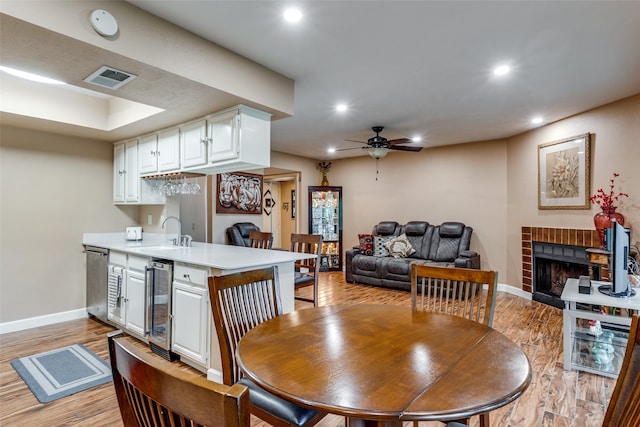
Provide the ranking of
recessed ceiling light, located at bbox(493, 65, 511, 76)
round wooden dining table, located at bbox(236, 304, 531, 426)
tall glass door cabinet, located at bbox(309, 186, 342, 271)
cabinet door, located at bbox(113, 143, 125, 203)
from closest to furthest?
round wooden dining table, located at bbox(236, 304, 531, 426)
recessed ceiling light, located at bbox(493, 65, 511, 76)
cabinet door, located at bbox(113, 143, 125, 203)
tall glass door cabinet, located at bbox(309, 186, 342, 271)

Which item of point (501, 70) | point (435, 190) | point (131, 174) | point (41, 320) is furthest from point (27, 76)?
point (435, 190)

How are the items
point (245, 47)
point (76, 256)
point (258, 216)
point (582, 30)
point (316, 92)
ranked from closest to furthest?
point (582, 30)
point (245, 47)
point (316, 92)
point (76, 256)
point (258, 216)

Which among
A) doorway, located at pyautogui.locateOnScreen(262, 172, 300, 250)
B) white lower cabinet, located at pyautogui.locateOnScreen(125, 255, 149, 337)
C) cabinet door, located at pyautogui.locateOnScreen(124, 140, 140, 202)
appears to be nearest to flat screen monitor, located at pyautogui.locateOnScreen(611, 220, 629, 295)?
white lower cabinet, located at pyautogui.locateOnScreen(125, 255, 149, 337)

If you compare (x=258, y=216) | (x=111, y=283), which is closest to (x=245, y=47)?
(x=111, y=283)

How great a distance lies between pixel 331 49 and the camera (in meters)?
2.56

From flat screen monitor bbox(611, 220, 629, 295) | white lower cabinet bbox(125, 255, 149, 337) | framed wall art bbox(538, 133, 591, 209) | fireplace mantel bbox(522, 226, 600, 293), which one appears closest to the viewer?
flat screen monitor bbox(611, 220, 629, 295)

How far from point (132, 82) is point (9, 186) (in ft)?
7.89

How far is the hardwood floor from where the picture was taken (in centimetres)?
208

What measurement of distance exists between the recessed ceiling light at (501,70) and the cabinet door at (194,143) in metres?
2.66

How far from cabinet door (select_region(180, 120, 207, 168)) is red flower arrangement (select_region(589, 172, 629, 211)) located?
429cm

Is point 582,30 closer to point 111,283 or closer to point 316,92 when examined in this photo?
point 316,92

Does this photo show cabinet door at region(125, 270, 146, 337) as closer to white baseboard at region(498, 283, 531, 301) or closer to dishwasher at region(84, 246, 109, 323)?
dishwasher at region(84, 246, 109, 323)

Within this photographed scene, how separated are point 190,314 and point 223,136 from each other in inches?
60.7

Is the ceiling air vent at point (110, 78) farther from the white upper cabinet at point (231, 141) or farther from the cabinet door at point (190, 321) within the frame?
the cabinet door at point (190, 321)
